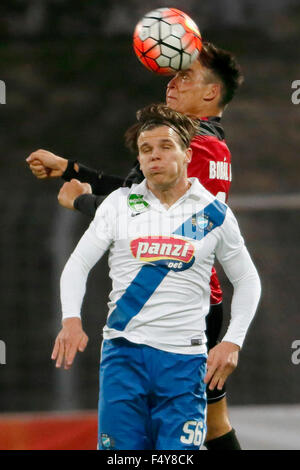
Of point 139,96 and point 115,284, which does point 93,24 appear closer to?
point 139,96

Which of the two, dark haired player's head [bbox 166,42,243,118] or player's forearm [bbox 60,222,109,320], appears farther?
dark haired player's head [bbox 166,42,243,118]

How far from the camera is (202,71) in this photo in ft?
12.9

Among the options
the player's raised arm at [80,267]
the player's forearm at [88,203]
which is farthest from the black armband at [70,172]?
the player's raised arm at [80,267]

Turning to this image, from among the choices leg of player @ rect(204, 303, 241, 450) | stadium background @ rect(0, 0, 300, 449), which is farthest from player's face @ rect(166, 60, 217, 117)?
stadium background @ rect(0, 0, 300, 449)

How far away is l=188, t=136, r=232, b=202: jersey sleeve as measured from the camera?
12.2ft

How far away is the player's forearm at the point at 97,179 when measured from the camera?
3.84m

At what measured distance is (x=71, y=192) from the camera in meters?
3.71

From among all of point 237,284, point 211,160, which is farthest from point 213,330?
point 211,160

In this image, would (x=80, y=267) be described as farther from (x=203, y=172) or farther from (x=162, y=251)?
(x=203, y=172)

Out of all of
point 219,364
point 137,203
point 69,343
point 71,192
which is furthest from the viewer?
point 71,192

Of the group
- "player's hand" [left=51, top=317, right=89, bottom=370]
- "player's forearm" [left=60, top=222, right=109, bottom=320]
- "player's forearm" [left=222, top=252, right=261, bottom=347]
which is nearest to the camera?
"player's hand" [left=51, top=317, right=89, bottom=370]

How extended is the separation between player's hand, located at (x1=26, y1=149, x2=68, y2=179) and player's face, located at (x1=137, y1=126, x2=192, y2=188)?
21.6 inches

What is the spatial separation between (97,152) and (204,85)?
636 centimetres

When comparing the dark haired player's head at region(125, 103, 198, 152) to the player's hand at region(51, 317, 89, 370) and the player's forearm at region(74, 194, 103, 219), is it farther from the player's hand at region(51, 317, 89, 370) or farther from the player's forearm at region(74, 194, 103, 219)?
the player's hand at region(51, 317, 89, 370)
